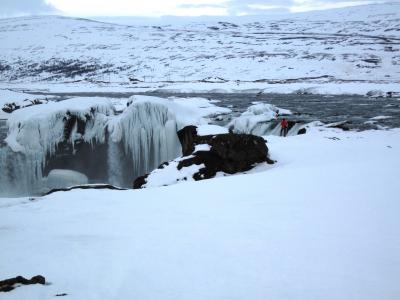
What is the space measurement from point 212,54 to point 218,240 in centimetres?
9316

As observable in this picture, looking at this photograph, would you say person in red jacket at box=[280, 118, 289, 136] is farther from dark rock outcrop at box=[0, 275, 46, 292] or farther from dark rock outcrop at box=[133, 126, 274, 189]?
dark rock outcrop at box=[0, 275, 46, 292]

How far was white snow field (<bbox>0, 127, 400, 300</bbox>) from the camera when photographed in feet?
11.5

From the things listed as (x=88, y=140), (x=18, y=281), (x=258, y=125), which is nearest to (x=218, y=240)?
(x=18, y=281)

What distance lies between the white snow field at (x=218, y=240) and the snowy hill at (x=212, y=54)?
120 ft

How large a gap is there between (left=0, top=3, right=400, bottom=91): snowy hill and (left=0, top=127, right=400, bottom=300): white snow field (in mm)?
36602

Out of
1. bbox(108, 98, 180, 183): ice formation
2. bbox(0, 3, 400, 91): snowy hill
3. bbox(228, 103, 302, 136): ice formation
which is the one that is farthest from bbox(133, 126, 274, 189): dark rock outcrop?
bbox(0, 3, 400, 91): snowy hill

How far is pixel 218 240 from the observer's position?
4598 mm

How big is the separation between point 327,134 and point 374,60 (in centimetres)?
6190

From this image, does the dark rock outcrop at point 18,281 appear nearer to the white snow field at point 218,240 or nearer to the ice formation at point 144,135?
the white snow field at point 218,240

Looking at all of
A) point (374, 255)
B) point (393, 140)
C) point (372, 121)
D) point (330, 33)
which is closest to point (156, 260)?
point (374, 255)

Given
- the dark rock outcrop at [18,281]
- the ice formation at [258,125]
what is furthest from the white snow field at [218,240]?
the ice formation at [258,125]

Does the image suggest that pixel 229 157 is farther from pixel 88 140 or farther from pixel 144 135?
pixel 88 140

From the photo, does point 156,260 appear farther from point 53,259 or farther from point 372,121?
point 372,121

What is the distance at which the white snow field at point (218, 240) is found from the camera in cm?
349
